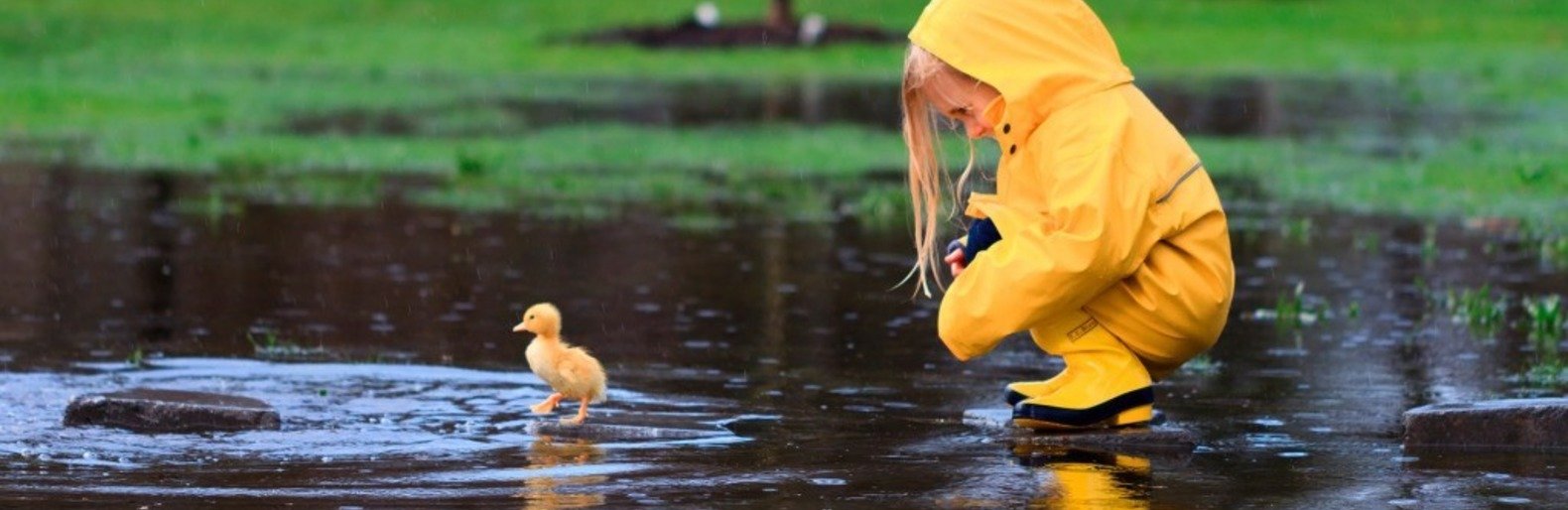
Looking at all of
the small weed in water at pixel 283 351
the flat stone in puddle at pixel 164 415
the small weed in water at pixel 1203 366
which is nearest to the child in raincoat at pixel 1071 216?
the small weed in water at pixel 1203 366

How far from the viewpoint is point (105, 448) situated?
A: 687cm

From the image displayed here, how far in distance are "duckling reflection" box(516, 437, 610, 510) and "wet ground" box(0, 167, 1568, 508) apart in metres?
0.02

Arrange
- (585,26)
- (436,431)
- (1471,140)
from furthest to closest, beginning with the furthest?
1. (585,26)
2. (1471,140)
3. (436,431)

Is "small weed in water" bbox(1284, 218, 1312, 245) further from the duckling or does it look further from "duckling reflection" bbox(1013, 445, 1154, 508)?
"duckling reflection" bbox(1013, 445, 1154, 508)

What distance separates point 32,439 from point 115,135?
49.5 ft

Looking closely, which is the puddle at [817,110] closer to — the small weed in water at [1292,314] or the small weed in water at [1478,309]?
the small weed in water at [1478,309]

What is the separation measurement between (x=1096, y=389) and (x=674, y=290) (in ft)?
16.0

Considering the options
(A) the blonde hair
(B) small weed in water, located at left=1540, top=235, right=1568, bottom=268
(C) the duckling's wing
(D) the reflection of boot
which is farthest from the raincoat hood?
(B) small weed in water, located at left=1540, top=235, right=1568, bottom=268

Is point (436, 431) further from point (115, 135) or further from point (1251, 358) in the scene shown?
point (115, 135)

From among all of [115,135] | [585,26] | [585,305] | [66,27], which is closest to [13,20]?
[66,27]

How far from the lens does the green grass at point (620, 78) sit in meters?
18.5

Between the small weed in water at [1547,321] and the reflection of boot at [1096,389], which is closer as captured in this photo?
the reflection of boot at [1096,389]

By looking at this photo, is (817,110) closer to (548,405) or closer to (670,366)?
(670,366)

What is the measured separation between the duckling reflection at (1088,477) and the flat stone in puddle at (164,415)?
6.96ft
